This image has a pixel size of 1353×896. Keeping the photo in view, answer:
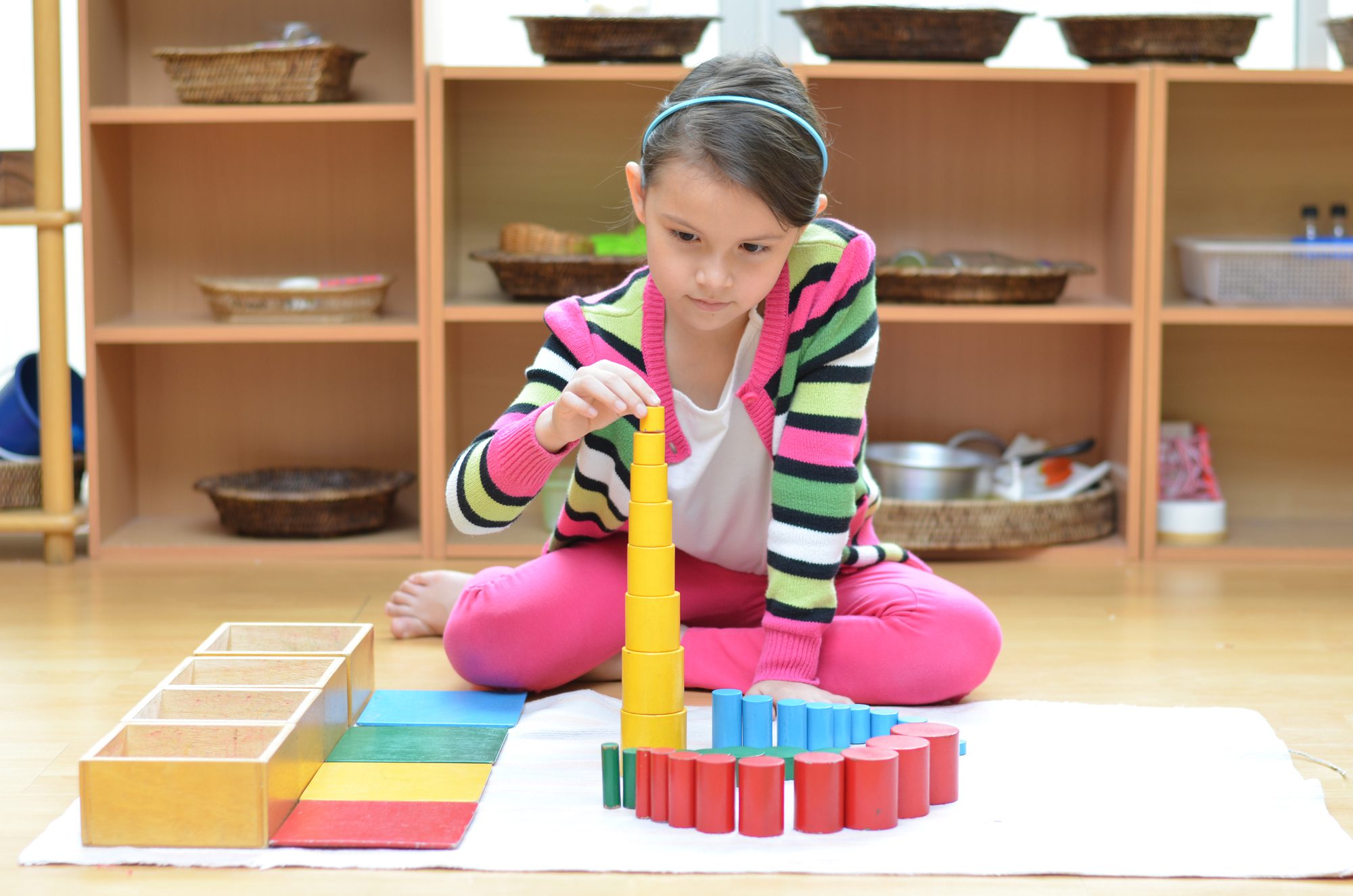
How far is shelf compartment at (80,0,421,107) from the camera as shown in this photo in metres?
2.11

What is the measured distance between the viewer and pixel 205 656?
1157 millimetres

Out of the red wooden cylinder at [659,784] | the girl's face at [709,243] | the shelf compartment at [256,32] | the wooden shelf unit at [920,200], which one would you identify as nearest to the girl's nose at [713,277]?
the girl's face at [709,243]

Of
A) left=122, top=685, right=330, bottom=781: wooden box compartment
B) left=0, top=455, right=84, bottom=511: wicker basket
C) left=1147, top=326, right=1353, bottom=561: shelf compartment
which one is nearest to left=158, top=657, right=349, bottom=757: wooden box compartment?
left=122, top=685, right=330, bottom=781: wooden box compartment

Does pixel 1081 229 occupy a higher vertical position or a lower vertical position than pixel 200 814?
higher

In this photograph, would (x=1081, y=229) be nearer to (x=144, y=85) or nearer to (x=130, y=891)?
(x=144, y=85)

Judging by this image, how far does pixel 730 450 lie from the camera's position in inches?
49.8

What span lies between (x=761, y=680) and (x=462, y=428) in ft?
3.51

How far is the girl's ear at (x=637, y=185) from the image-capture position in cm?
112

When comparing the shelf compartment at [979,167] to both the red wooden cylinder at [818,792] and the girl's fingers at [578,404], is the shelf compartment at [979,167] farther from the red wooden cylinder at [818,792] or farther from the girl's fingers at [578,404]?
the red wooden cylinder at [818,792]

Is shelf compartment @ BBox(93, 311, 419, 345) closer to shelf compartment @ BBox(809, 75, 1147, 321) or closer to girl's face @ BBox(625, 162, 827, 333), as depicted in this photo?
shelf compartment @ BBox(809, 75, 1147, 321)

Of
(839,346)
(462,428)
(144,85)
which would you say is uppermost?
(144,85)

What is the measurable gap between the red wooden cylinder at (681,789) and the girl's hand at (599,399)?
0.75ft

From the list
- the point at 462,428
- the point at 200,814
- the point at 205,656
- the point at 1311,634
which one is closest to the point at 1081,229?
the point at 1311,634

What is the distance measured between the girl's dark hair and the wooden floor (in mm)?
463
